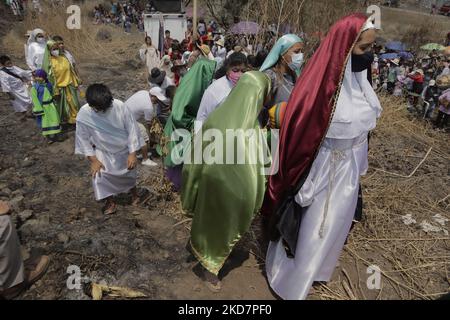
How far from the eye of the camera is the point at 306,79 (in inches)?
95.1

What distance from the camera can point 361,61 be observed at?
2488 millimetres

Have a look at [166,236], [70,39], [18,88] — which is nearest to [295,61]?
[166,236]

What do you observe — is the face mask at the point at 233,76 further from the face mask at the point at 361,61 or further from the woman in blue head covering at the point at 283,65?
the face mask at the point at 361,61

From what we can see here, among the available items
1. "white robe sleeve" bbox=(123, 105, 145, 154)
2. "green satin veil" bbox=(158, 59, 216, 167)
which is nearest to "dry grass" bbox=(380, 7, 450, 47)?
"green satin veil" bbox=(158, 59, 216, 167)

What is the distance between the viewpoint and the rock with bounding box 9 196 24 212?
3.92 meters

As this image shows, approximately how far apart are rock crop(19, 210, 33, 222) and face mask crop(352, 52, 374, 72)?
11.5 ft

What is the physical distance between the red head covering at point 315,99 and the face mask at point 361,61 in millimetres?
175

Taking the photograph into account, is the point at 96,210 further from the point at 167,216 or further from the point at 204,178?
the point at 204,178

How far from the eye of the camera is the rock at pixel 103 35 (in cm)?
1627

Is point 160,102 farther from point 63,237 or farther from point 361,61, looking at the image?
point 361,61

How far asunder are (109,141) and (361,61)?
2.49m

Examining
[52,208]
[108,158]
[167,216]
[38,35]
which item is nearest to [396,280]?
[167,216]

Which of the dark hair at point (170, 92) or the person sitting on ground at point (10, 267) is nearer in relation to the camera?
the person sitting on ground at point (10, 267)

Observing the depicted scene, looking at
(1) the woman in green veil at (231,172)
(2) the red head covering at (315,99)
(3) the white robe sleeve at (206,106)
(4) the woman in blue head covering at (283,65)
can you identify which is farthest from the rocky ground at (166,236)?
(4) the woman in blue head covering at (283,65)
